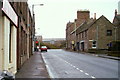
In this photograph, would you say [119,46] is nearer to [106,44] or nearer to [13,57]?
[106,44]

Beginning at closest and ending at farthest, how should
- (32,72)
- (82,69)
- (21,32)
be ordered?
(32,72)
(82,69)
(21,32)

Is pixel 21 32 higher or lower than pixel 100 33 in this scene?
lower

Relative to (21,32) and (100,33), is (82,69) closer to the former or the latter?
(21,32)

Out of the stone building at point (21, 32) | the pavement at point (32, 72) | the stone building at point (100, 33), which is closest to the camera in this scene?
the pavement at point (32, 72)

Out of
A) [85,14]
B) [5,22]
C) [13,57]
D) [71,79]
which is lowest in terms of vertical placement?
[71,79]

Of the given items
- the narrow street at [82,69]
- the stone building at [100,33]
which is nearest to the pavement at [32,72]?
the narrow street at [82,69]

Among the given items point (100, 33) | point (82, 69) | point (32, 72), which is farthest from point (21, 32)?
point (100, 33)

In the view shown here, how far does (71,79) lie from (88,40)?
48.2 m

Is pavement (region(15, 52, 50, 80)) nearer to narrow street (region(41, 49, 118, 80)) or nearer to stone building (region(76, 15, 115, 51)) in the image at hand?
narrow street (region(41, 49, 118, 80))

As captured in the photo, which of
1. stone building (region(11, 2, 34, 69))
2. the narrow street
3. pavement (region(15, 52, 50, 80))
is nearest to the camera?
pavement (region(15, 52, 50, 80))

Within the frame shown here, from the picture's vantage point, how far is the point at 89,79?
1288cm

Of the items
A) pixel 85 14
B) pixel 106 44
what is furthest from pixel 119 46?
pixel 85 14

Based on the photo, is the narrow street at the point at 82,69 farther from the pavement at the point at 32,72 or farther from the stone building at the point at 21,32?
the stone building at the point at 21,32

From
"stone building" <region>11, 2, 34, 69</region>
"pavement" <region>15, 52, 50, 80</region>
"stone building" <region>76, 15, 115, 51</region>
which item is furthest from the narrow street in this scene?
"stone building" <region>76, 15, 115, 51</region>
